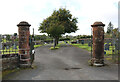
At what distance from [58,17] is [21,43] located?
80.3 ft

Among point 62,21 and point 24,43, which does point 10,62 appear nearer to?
point 24,43

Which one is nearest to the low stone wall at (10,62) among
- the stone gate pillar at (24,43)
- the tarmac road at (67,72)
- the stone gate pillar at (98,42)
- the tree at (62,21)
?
the stone gate pillar at (24,43)

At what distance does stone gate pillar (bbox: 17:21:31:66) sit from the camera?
317 inches

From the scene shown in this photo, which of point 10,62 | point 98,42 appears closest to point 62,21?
point 98,42

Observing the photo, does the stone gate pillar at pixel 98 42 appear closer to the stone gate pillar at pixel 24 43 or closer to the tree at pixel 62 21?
the stone gate pillar at pixel 24 43

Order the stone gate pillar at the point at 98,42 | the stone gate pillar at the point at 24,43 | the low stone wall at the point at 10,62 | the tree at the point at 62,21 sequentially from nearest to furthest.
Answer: the low stone wall at the point at 10,62 < the stone gate pillar at the point at 24,43 < the stone gate pillar at the point at 98,42 < the tree at the point at 62,21

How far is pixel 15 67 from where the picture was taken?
7.93 meters

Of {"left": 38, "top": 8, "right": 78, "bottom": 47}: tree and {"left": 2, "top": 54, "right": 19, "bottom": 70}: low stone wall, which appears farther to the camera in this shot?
{"left": 38, "top": 8, "right": 78, "bottom": 47}: tree

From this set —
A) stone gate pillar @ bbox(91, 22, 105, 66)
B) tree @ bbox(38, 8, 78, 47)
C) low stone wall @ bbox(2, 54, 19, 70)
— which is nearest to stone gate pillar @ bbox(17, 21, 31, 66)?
low stone wall @ bbox(2, 54, 19, 70)

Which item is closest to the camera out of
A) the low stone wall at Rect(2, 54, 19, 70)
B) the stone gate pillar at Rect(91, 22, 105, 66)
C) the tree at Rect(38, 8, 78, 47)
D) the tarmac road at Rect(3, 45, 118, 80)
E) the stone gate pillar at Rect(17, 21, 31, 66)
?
the tarmac road at Rect(3, 45, 118, 80)

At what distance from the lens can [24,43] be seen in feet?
26.6

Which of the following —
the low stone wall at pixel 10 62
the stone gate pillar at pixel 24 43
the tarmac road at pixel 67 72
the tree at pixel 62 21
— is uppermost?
the tree at pixel 62 21

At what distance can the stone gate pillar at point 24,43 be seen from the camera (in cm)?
806

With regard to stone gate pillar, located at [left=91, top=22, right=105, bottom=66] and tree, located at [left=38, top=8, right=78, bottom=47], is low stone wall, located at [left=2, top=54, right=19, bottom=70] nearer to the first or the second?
stone gate pillar, located at [left=91, top=22, right=105, bottom=66]
